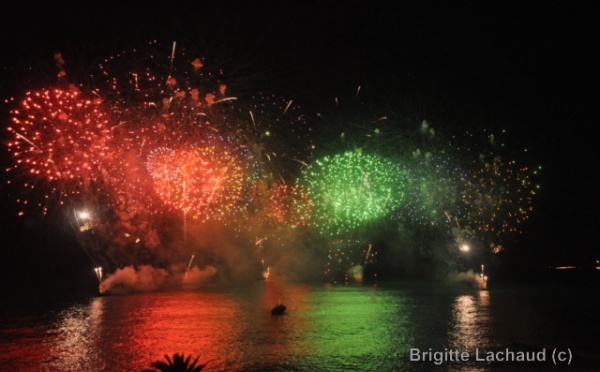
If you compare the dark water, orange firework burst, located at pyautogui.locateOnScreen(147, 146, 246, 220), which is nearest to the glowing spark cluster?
orange firework burst, located at pyautogui.locateOnScreen(147, 146, 246, 220)

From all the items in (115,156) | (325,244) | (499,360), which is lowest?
(499,360)

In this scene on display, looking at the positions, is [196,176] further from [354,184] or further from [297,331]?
[297,331]

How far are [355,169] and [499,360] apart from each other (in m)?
21.8

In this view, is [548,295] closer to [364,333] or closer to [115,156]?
[364,333]

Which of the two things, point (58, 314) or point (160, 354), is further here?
point (58, 314)

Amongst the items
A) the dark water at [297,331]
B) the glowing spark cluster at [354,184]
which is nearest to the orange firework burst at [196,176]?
the dark water at [297,331]

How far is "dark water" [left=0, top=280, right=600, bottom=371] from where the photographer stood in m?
13.9

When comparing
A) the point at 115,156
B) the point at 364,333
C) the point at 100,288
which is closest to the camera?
the point at 364,333

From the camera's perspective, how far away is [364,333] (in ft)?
57.7

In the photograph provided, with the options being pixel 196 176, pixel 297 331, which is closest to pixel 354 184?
pixel 196 176

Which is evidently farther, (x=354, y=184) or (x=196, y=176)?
(x=354, y=184)

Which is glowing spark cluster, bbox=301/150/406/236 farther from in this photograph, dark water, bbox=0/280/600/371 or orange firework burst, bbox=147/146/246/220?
dark water, bbox=0/280/600/371

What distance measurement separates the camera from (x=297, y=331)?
1792cm

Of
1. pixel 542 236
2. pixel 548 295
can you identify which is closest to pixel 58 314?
pixel 548 295
